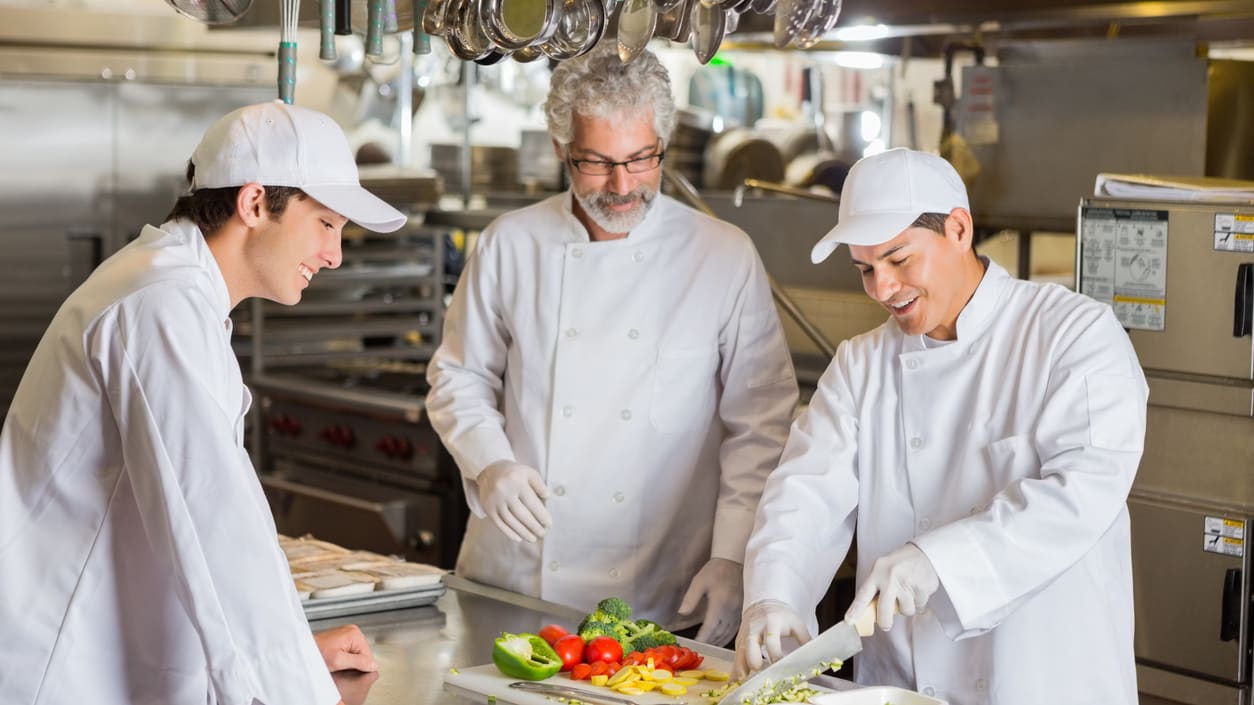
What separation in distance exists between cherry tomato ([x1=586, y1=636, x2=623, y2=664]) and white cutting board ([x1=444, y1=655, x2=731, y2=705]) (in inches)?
1.6

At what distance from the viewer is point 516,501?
2.39 meters

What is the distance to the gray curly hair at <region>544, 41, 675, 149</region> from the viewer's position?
2.46 metres

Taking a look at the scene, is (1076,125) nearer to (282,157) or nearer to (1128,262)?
(1128,262)

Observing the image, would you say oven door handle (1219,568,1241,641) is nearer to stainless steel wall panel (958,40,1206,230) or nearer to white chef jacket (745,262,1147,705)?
white chef jacket (745,262,1147,705)

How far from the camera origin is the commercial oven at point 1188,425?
8.88 feet

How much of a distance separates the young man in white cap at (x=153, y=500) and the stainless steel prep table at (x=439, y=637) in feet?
1.11

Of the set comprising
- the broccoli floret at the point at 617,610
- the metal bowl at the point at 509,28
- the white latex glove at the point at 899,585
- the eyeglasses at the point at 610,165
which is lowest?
the broccoli floret at the point at 617,610

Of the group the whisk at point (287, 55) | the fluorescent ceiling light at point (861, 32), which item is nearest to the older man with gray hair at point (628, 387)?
the whisk at point (287, 55)

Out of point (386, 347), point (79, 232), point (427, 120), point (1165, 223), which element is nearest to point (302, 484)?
point (386, 347)

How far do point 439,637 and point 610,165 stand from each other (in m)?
0.84

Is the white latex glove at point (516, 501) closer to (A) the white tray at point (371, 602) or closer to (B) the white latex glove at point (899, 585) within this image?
(A) the white tray at point (371, 602)

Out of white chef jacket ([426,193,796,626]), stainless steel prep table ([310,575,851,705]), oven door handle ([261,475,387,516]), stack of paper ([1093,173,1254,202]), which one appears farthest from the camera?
oven door handle ([261,475,387,516])

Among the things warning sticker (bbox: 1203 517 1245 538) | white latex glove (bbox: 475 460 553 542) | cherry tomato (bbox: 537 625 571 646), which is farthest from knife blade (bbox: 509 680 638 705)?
warning sticker (bbox: 1203 517 1245 538)

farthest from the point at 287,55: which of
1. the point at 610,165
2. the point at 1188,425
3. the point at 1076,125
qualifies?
the point at 1076,125
